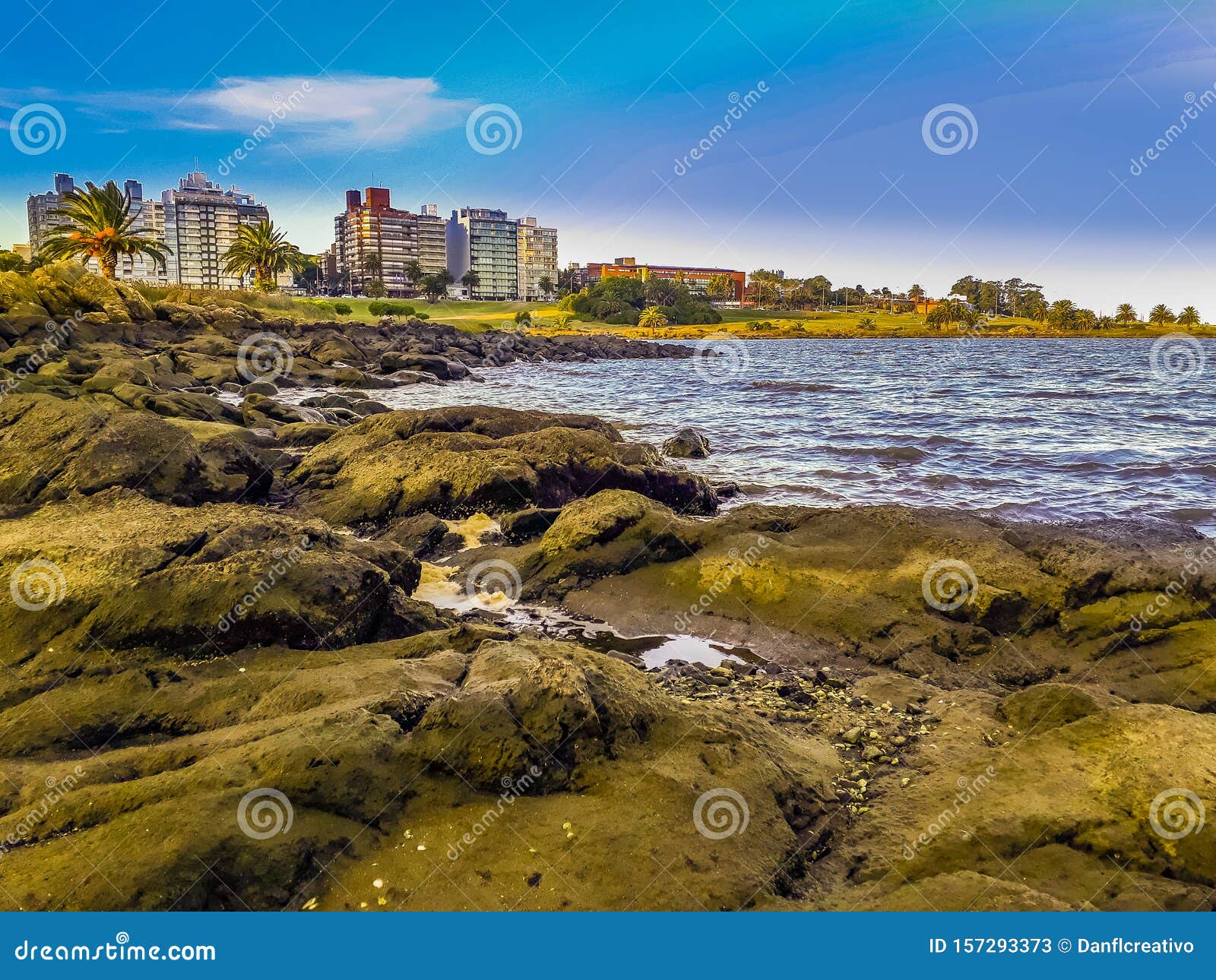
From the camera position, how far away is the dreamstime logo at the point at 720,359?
60.6 metres

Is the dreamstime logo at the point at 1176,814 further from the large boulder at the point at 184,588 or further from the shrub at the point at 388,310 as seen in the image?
the shrub at the point at 388,310

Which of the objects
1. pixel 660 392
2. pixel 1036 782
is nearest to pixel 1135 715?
pixel 1036 782

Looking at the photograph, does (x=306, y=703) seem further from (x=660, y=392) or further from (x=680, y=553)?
(x=660, y=392)

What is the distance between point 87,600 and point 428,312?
129471mm

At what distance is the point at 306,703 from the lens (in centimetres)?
606

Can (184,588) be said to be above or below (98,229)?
below
